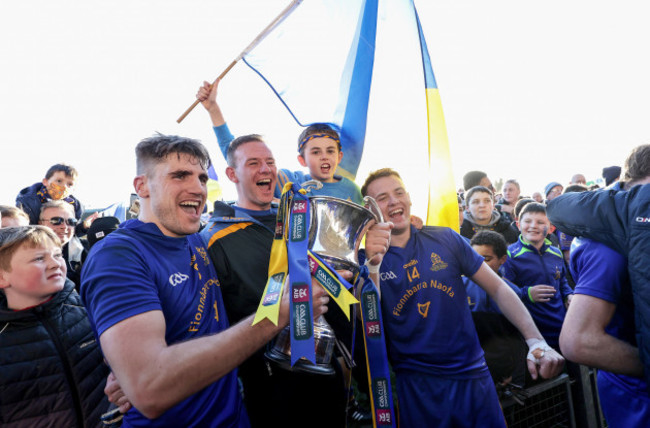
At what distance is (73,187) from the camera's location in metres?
5.06

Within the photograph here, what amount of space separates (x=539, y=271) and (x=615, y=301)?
281 cm

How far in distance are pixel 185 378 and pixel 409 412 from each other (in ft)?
6.28

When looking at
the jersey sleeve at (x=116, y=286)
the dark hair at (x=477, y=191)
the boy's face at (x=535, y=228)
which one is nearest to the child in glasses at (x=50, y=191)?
the jersey sleeve at (x=116, y=286)

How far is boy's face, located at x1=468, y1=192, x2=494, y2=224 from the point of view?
548 centimetres

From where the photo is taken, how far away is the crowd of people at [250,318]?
4.69 feet

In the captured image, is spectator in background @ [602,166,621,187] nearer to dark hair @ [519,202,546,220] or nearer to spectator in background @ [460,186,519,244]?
spectator in background @ [460,186,519,244]

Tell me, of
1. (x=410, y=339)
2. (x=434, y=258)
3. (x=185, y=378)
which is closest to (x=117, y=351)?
(x=185, y=378)

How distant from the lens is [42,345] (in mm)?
2324

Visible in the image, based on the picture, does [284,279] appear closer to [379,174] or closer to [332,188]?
[379,174]

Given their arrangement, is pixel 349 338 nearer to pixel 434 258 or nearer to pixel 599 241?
pixel 434 258

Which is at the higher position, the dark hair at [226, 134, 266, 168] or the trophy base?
the dark hair at [226, 134, 266, 168]

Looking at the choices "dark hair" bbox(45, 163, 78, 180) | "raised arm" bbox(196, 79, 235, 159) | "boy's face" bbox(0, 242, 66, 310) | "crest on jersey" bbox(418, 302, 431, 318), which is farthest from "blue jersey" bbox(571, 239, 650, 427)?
"dark hair" bbox(45, 163, 78, 180)

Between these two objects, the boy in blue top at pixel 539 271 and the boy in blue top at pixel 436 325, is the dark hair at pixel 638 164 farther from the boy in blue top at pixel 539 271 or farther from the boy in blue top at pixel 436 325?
the boy in blue top at pixel 539 271

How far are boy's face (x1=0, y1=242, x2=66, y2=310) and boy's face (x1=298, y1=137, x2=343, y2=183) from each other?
87.1 inches
